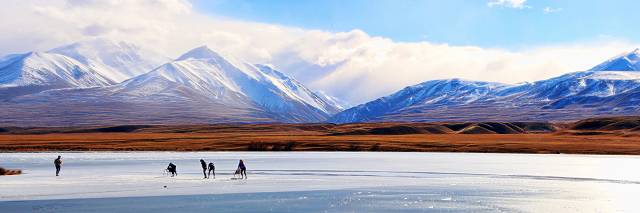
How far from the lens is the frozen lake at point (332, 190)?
29.0 m

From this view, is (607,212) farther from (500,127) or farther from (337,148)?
(500,127)

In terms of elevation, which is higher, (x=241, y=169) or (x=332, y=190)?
(x=241, y=169)

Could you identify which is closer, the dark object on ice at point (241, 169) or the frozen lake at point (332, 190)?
the frozen lake at point (332, 190)

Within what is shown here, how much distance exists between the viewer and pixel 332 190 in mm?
35656

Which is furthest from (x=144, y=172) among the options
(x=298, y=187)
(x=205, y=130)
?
(x=205, y=130)

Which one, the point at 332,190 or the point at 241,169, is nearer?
the point at 332,190

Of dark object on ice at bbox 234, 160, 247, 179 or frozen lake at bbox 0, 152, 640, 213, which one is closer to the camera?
frozen lake at bbox 0, 152, 640, 213

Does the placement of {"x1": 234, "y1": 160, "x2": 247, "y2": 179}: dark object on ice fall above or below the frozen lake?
above

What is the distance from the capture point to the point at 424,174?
46531 millimetres

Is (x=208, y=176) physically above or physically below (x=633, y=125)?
below

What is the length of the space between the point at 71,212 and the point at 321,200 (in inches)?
397

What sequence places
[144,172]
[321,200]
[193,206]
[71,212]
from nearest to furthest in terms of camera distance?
[71,212] → [193,206] → [321,200] → [144,172]

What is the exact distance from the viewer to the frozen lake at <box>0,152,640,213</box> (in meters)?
29.0

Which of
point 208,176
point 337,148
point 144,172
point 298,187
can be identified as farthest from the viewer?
point 337,148
